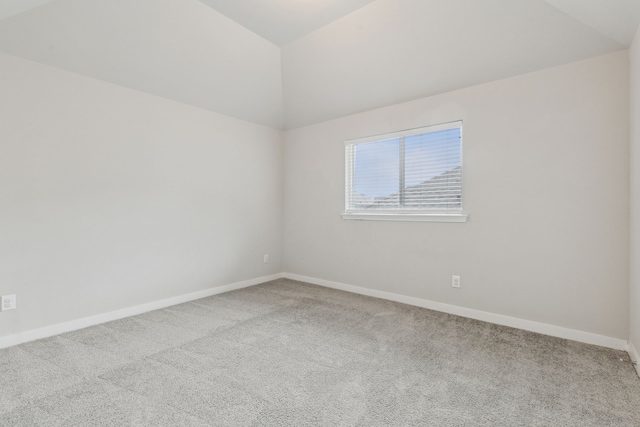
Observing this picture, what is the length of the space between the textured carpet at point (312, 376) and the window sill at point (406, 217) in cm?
100

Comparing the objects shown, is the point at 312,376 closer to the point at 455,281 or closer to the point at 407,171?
the point at 455,281

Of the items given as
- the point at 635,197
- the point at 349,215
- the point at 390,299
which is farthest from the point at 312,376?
the point at 635,197

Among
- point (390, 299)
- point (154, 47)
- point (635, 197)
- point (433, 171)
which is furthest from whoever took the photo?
point (390, 299)

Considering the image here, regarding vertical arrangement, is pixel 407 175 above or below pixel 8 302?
above

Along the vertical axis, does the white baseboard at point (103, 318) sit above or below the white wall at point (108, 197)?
below

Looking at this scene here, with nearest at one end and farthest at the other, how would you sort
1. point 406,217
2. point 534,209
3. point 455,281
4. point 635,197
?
point 635,197, point 534,209, point 455,281, point 406,217

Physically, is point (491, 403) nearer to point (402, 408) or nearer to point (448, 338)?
point (402, 408)

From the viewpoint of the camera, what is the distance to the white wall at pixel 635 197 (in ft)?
6.81

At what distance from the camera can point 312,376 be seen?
6.49 feet

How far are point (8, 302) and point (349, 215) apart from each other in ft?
10.9

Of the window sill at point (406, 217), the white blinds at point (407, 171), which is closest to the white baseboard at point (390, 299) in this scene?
the window sill at point (406, 217)

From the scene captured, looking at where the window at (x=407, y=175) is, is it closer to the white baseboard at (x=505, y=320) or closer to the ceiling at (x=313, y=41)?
the ceiling at (x=313, y=41)

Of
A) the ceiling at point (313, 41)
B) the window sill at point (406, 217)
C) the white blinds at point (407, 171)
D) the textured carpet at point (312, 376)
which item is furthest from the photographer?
the white blinds at point (407, 171)

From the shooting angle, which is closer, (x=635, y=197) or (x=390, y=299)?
(x=635, y=197)
